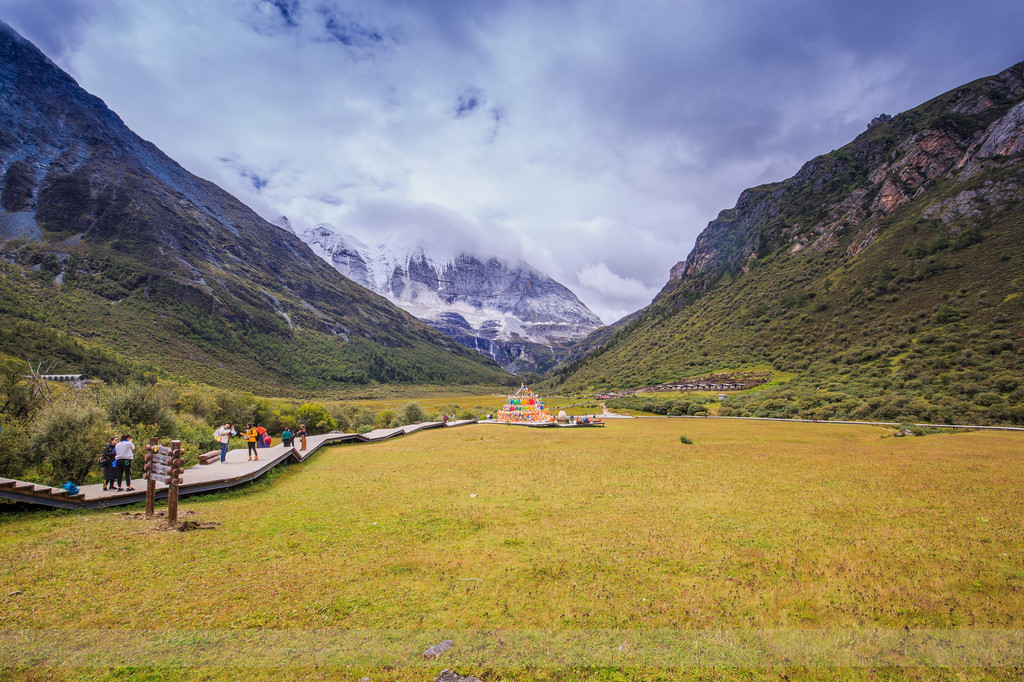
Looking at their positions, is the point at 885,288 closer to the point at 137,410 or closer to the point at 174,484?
the point at 174,484

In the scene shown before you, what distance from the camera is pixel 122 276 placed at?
11456 cm

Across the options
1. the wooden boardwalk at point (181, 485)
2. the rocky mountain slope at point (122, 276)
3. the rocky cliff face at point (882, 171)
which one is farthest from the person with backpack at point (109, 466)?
the rocky cliff face at point (882, 171)

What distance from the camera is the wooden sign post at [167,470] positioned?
984 centimetres

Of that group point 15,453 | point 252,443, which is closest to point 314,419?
point 252,443

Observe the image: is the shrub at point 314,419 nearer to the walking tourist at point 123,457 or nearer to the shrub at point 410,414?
the shrub at point 410,414

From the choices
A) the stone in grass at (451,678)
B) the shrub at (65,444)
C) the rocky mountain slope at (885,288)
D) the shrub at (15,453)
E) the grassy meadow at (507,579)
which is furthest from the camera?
the rocky mountain slope at (885,288)

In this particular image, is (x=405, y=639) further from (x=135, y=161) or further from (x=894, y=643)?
(x=135, y=161)

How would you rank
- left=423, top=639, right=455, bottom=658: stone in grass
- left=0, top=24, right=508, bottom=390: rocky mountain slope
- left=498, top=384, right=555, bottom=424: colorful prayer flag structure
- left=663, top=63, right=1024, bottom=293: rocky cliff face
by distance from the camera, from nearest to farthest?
left=423, top=639, right=455, bottom=658: stone in grass → left=498, top=384, right=555, bottom=424: colorful prayer flag structure → left=663, top=63, right=1024, bottom=293: rocky cliff face → left=0, top=24, right=508, bottom=390: rocky mountain slope

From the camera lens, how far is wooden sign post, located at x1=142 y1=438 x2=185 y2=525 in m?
9.84

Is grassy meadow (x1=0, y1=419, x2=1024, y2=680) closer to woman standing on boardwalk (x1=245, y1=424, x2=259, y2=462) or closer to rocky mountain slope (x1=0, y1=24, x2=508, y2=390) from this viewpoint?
woman standing on boardwalk (x1=245, y1=424, x2=259, y2=462)

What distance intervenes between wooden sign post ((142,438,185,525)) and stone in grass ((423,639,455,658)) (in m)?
8.32

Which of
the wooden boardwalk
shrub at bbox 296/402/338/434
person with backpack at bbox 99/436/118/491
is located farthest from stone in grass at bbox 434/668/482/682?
shrub at bbox 296/402/338/434

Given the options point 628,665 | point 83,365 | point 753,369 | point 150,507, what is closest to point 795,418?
point 753,369

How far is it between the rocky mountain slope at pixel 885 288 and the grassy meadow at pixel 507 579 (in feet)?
136
